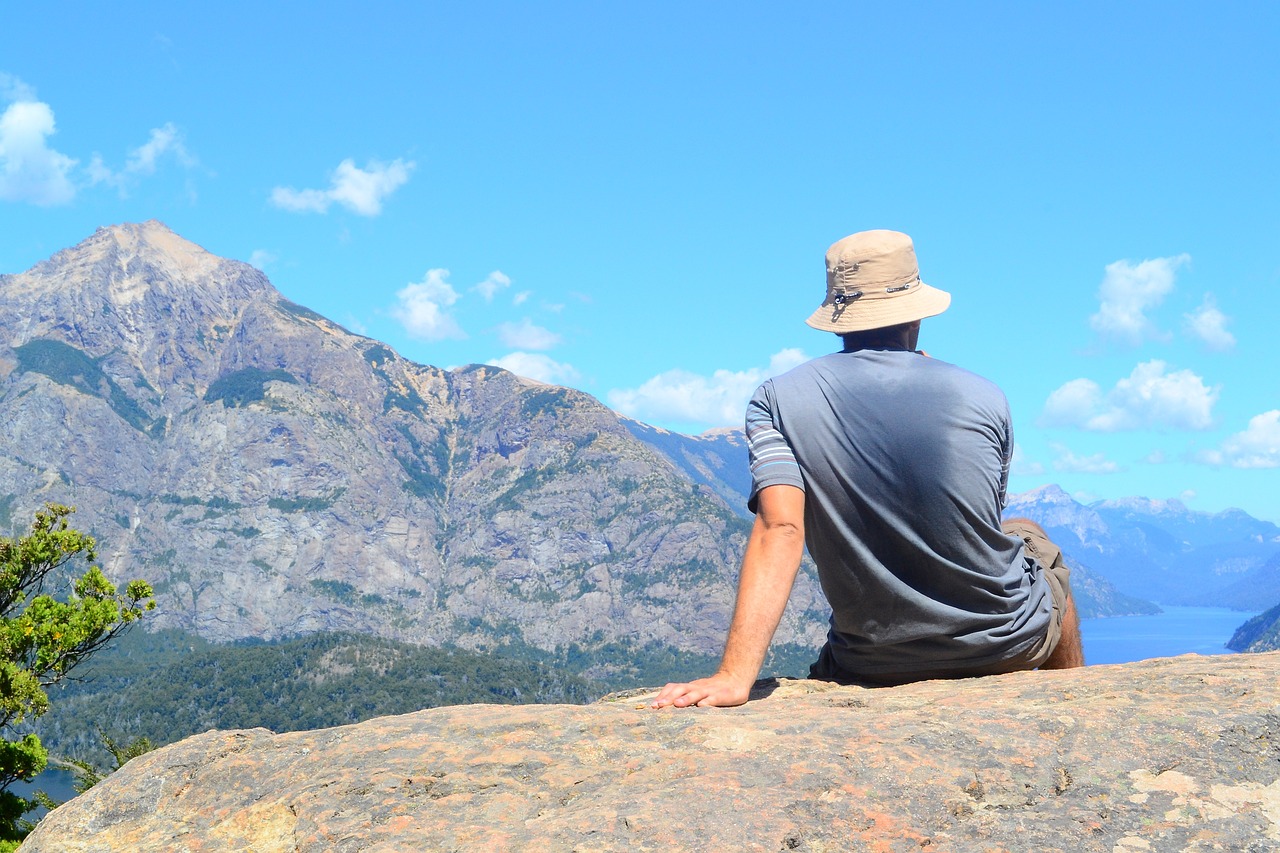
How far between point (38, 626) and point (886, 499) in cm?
2691

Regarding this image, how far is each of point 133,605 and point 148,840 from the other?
26.7m

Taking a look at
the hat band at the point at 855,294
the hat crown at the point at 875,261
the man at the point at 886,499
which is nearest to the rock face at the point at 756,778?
the man at the point at 886,499

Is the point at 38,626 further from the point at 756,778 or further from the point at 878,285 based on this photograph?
the point at 756,778

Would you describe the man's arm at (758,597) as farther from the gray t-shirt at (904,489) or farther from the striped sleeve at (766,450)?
the gray t-shirt at (904,489)

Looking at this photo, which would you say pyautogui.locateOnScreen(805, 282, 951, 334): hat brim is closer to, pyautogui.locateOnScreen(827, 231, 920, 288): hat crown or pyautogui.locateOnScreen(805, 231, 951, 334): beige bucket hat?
pyautogui.locateOnScreen(805, 231, 951, 334): beige bucket hat

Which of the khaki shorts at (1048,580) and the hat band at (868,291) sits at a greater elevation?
the hat band at (868,291)

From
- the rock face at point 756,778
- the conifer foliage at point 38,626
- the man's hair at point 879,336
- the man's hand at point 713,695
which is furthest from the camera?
the conifer foliage at point 38,626

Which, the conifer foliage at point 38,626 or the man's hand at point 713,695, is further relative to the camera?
the conifer foliage at point 38,626

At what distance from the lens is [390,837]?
4.22 metres

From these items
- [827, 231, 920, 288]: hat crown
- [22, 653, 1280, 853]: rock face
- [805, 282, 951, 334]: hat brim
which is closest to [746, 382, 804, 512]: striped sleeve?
[805, 282, 951, 334]: hat brim

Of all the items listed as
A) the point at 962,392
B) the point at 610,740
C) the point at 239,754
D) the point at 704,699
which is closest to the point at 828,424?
the point at 962,392

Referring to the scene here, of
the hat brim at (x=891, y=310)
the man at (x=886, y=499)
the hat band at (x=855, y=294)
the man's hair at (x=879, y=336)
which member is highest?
the hat band at (x=855, y=294)

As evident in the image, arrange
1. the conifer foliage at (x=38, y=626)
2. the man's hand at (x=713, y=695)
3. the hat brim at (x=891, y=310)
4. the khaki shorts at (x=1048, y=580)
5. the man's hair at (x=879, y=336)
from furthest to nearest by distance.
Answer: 1. the conifer foliage at (x=38, y=626)
2. the khaki shorts at (x=1048, y=580)
3. the man's hair at (x=879, y=336)
4. the hat brim at (x=891, y=310)
5. the man's hand at (x=713, y=695)

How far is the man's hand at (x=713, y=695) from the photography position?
5.60m
